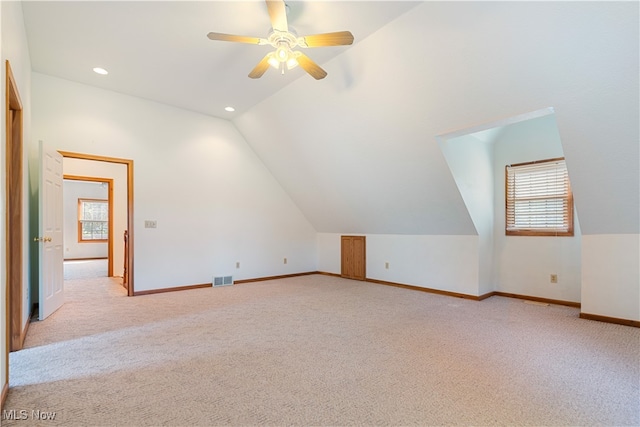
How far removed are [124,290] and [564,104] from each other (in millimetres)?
6162

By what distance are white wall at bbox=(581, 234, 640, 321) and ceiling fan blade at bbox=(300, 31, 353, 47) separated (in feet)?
11.5

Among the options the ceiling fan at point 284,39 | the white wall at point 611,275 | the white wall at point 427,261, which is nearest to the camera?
the ceiling fan at point 284,39

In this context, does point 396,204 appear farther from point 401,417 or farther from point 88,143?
point 88,143

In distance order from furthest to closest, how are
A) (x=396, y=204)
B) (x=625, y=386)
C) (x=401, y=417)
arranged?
(x=396, y=204) → (x=625, y=386) → (x=401, y=417)

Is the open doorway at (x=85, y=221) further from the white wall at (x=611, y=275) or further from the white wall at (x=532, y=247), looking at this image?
the white wall at (x=611, y=275)

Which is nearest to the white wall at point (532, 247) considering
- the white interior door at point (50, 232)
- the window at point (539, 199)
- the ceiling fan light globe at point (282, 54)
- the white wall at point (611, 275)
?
the window at point (539, 199)

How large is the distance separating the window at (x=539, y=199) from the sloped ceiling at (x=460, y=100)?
2.61 feet

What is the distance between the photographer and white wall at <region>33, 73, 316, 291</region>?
406 centimetres

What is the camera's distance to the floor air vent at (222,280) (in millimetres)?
5223

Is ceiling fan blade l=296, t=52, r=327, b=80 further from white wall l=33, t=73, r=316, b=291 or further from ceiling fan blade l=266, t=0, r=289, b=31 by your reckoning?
white wall l=33, t=73, r=316, b=291

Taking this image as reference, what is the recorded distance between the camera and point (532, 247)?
14.5ft

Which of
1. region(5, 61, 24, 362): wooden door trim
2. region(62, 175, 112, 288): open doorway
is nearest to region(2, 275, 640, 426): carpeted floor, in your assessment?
region(5, 61, 24, 362): wooden door trim

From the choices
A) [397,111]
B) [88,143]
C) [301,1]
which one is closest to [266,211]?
[88,143]

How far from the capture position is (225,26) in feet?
9.20
